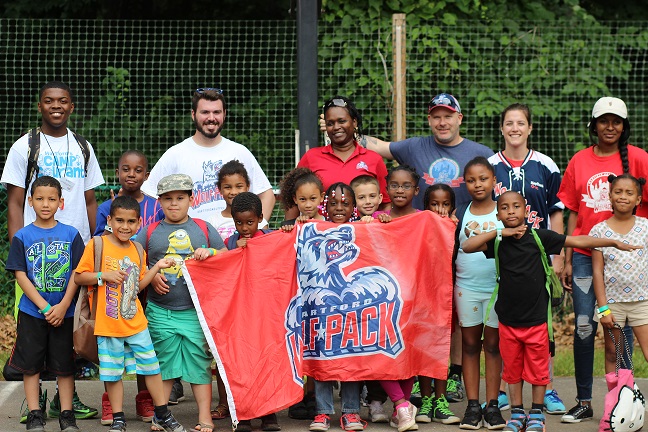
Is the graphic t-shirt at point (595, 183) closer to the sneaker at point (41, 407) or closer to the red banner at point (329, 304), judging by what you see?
the red banner at point (329, 304)

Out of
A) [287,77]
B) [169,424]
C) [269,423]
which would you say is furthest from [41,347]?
[287,77]

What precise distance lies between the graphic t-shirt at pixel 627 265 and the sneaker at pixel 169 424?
117 inches

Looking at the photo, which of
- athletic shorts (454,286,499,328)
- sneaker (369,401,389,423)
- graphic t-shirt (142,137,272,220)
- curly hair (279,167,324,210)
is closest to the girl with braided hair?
Answer: athletic shorts (454,286,499,328)

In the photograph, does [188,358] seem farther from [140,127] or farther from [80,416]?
[140,127]

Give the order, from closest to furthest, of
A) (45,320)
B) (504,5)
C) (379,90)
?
(45,320) → (379,90) → (504,5)

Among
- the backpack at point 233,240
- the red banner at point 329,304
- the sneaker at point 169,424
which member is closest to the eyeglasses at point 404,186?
the red banner at point 329,304

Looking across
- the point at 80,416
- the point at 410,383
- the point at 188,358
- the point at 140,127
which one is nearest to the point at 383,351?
the point at 410,383

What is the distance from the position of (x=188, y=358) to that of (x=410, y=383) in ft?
4.91

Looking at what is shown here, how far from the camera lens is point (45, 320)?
670cm

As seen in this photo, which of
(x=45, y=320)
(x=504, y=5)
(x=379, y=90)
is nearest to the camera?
(x=45, y=320)

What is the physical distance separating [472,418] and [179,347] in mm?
1976

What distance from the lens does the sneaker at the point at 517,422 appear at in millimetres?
6707

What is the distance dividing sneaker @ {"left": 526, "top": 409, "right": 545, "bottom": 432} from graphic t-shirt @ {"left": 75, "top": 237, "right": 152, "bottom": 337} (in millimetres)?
2536

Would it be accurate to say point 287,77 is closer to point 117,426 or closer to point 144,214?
point 144,214
